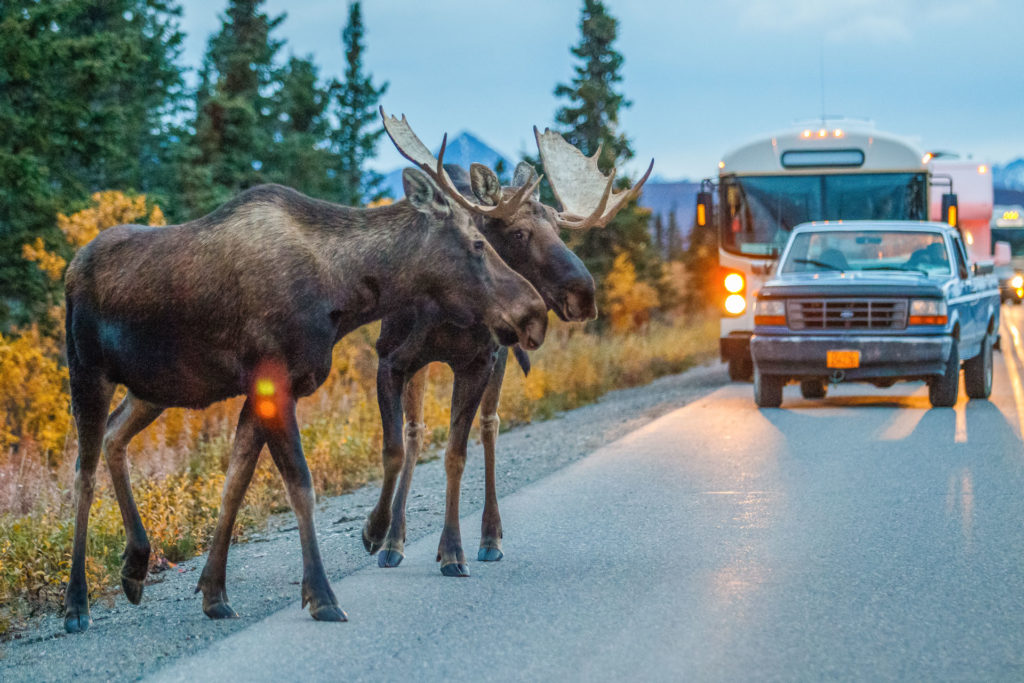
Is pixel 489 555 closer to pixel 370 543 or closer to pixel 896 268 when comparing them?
pixel 370 543

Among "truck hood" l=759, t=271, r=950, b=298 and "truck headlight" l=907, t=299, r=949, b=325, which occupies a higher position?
"truck hood" l=759, t=271, r=950, b=298

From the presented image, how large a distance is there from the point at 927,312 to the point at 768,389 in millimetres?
1826

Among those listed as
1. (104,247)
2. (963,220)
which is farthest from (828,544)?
(963,220)

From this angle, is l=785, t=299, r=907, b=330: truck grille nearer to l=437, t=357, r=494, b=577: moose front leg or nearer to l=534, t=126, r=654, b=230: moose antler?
l=534, t=126, r=654, b=230: moose antler

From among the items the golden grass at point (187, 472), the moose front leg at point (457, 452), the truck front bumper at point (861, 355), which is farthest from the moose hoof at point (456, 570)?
the truck front bumper at point (861, 355)

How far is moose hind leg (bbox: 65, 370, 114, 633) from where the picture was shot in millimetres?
5590

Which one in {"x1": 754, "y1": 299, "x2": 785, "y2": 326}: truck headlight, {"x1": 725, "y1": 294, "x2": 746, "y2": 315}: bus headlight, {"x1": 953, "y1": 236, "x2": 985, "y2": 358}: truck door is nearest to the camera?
{"x1": 754, "y1": 299, "x2": 785, "y2": 326}: truck headlight

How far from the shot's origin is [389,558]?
660cm

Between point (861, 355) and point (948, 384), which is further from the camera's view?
point (948, 384)

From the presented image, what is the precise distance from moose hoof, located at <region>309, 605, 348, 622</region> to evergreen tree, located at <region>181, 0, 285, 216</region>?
24.0m

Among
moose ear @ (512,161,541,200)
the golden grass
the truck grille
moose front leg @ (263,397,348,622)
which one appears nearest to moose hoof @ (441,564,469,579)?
moose front leg @ (263,397,348,622)

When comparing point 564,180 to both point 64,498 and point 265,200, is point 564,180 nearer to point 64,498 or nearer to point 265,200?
point 265,200

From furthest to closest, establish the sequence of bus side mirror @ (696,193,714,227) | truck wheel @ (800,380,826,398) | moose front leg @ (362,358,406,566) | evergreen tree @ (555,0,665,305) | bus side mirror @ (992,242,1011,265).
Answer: evergreen tree @ (555,0,665,305)
bus side mirror @ (992,242,1011,265)
bus side mirror @ (696,193,714,227)
truck wheel @ (800,380,826,398)
moose front leg @ (362,358,406,566)

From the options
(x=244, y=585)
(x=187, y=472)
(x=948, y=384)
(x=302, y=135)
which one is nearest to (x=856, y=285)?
(x=948, y=384)
